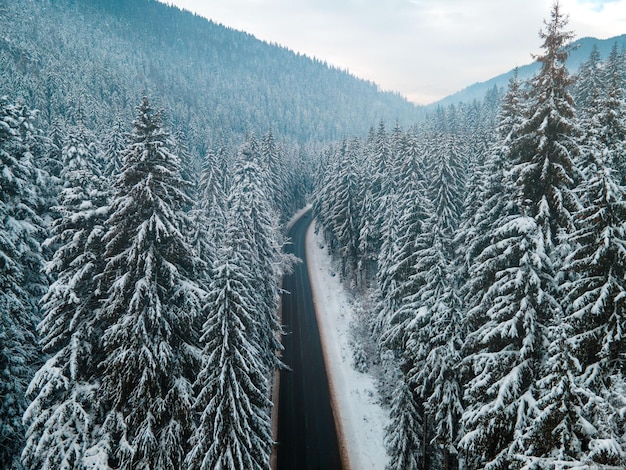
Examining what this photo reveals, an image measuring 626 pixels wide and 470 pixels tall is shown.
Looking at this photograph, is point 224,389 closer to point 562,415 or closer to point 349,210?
point 562,415

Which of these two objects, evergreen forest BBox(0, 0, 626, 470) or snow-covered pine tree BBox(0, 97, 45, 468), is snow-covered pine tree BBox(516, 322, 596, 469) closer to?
evergreen forest BBox(0, 0, 626, 470)

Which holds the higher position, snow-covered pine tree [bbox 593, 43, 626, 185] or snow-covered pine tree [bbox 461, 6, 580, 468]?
snow-covered pine tree [bbox 593, 43, 626, 185]

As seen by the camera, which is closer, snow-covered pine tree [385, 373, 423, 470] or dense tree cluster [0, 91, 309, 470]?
dense tree cluster [0, 91, 309, 470]

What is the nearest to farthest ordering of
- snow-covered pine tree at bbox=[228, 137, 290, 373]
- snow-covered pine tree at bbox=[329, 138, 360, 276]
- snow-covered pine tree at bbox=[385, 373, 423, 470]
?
snow-covered pine tree at bbox=[385, 373, 423, 470] → snow-covered pine tree at bbox=[228, 137, 290, 373] → snow-covered pine tree at bbox=[329, 138, 360, 276]

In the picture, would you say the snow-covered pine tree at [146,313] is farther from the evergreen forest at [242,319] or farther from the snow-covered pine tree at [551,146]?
the snow-covered pine tree at [551,146]

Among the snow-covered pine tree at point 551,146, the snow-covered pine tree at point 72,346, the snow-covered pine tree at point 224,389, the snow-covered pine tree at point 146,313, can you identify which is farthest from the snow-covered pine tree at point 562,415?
the snow-covered pine tree at point 72,346

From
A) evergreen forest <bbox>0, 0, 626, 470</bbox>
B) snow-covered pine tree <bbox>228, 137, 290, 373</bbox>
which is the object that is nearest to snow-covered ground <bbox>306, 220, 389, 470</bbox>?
evergreen forest <bbox>0, 0, 626, 470</bbox>
